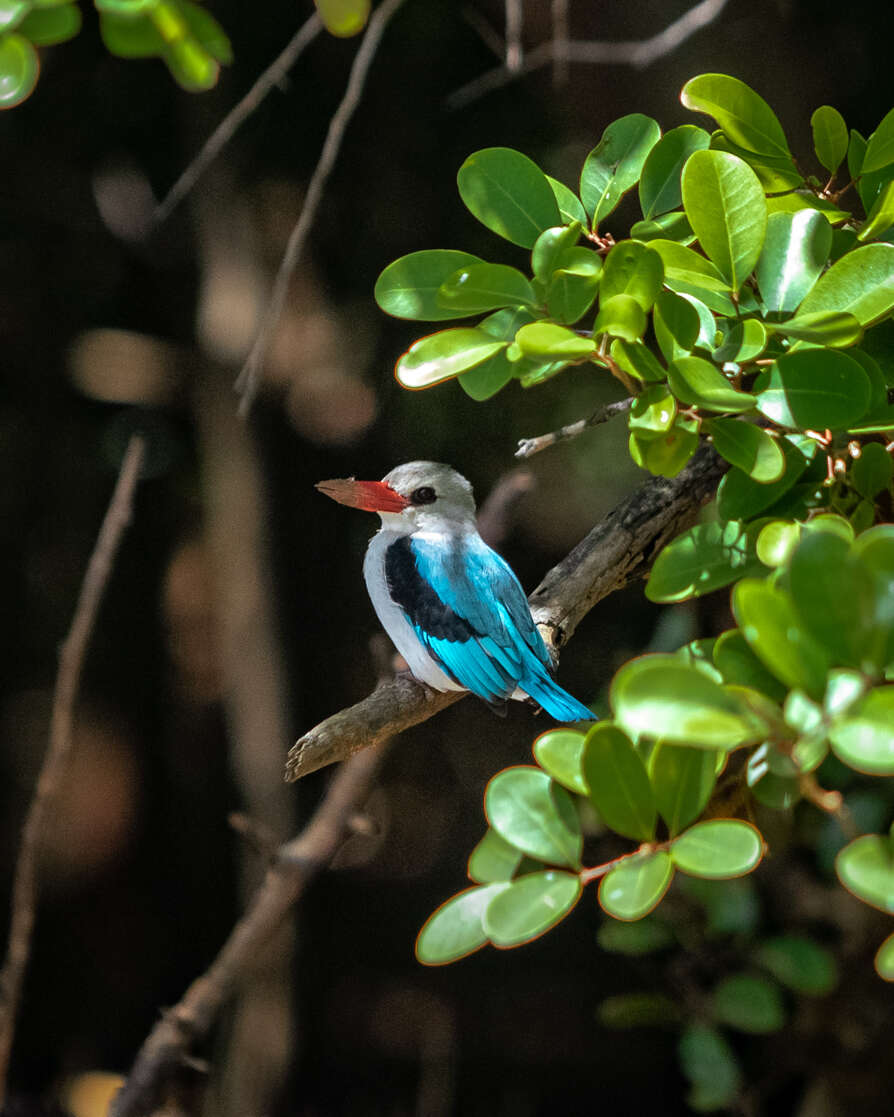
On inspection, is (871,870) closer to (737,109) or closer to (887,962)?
(887,962)

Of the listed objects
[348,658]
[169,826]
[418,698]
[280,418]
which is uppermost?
[418,698]

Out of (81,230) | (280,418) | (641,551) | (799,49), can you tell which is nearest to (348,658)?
(280,418)

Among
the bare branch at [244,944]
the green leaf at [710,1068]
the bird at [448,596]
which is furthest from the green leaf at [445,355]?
the green leaf at [710,1068]

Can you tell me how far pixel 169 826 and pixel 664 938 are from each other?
1.86 metres

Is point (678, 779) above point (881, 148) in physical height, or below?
below

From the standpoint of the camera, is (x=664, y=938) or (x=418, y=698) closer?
(x=418, y=698)

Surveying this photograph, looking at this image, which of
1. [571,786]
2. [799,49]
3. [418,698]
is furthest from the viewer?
[799,49]

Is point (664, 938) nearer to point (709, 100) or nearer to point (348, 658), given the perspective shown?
point (348, 658)

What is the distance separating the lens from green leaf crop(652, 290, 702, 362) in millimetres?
1027

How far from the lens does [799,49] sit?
315 cm

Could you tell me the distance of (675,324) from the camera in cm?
103

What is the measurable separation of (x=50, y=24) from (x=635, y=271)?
36.0 inches

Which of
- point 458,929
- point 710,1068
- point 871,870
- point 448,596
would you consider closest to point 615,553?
point 448,596

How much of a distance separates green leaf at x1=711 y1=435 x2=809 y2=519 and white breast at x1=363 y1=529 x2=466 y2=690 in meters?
0.71
